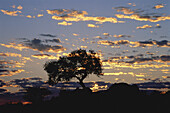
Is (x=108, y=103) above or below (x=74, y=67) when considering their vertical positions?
below

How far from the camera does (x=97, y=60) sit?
268 ft

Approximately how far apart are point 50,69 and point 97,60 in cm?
1582

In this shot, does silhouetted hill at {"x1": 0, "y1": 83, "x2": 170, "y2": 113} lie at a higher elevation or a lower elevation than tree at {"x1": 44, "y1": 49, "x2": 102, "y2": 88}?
lower

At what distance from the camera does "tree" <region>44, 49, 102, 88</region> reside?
259 ft

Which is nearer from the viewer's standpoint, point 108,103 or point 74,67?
point 108,103

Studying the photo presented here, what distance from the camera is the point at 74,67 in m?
78.9

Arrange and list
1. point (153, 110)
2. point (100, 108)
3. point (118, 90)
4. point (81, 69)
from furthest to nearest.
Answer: point (81, 69) < point (118, 90) < point (100, 108) < point (153, 110)

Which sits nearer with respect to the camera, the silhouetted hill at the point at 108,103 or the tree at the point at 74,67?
the silhouetted hill at the point at 108,103

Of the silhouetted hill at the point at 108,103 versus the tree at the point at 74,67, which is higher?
the tree at the point at 74,67

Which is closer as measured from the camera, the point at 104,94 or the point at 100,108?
the point at 100,108

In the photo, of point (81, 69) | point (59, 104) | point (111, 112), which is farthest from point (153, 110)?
point (81, 69)

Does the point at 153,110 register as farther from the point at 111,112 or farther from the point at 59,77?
the point at 59,77

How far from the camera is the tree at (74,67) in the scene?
3103 inches

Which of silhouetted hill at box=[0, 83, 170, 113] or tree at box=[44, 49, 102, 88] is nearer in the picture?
silhouetted hill at box=[0, 83, 170, 113]
